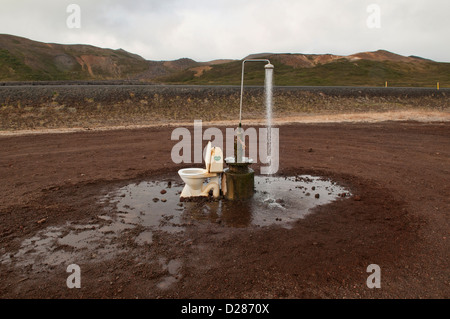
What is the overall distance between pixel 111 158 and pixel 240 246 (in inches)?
298

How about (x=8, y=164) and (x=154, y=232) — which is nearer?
(x=154, y=232)

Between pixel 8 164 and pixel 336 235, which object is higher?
pixel 8 164

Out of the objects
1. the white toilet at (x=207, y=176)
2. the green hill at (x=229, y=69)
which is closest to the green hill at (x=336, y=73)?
the green hill at (x=229, y=69)

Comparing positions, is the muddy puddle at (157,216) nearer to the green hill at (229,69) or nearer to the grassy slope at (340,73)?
the green hill at (229,69)

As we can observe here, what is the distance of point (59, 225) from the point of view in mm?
6438

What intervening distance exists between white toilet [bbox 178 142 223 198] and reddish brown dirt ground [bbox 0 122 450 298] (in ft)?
4.39

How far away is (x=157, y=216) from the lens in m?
6.88

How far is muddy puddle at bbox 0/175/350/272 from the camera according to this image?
5367 millimetres

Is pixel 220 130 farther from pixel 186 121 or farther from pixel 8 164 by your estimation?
pixel 8 164

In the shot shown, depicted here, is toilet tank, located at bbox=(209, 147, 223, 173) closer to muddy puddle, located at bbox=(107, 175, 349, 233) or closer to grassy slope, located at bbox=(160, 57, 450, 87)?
muddy puddle, located at bbox=(107, 175, 349, 233)

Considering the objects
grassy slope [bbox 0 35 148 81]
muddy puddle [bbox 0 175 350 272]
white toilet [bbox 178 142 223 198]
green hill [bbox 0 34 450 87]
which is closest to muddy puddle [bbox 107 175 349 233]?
muddy puddle [bbox 0 175 350 272]

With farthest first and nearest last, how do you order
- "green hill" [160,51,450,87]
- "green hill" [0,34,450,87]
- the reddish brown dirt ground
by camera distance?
"green hill" [160,51,450,87] < "green hill" [0,34,450,87] < the reddish brown dirt ground

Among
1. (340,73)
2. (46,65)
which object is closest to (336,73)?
(340,73)
